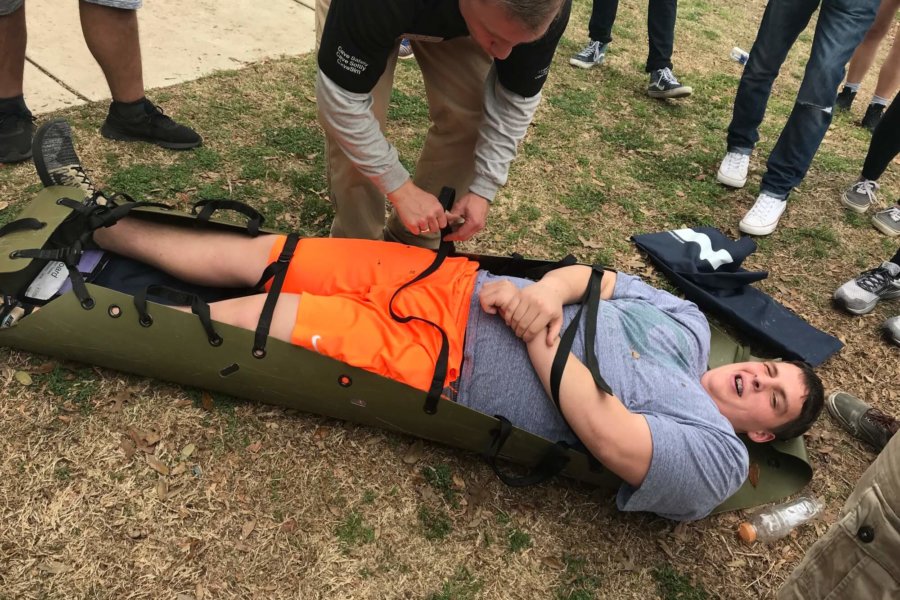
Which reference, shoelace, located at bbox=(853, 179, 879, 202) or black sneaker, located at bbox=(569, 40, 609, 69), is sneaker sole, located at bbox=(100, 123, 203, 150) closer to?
black sneaker, located at bbox=(569, 40, 609, 69)

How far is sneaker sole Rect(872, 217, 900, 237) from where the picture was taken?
4.48 metres

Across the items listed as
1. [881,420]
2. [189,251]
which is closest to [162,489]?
[189,251]

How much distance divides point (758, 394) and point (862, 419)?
972 mm

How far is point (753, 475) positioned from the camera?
2.65m

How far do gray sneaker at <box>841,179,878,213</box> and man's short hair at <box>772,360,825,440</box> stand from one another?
9.12 ft

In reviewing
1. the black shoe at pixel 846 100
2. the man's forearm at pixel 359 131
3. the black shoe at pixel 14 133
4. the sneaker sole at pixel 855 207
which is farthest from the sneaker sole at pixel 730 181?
the black shoe at pixel 14 133

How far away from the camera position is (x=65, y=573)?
1.96 m

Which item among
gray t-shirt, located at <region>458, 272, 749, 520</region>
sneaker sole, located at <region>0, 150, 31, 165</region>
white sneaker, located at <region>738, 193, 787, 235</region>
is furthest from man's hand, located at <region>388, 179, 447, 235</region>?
white sneaker, located at <region>738, 193, 787, 235</region>

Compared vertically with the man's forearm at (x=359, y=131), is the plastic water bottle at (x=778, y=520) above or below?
below

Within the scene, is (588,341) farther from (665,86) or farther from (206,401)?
(665,86)

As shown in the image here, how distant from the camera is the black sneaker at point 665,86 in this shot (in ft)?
18.4

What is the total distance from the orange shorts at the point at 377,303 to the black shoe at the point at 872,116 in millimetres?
5415

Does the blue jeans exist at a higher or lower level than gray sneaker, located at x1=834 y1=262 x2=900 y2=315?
higher

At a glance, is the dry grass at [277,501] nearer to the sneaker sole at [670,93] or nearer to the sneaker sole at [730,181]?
the sneaker sole at [730,181]
